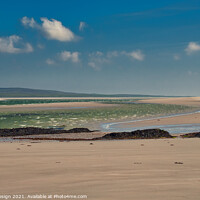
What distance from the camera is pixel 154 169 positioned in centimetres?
1020

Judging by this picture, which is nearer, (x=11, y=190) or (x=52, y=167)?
(x=11, y=190)

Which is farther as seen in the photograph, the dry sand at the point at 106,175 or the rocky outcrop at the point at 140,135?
the rocky outcrop at the point at 140,135

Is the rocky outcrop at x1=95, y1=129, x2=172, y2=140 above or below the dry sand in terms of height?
below

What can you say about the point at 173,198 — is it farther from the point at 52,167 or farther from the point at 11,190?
the point at 52,167

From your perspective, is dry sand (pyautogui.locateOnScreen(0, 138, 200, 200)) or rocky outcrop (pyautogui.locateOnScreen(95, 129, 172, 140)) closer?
dry sand (pyautogui.locateOnScreen(0, 138, 200, 200))

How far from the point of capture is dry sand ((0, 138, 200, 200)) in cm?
725

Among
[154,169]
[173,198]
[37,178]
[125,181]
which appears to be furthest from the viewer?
[154,169]

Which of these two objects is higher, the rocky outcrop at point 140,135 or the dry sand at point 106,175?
the dry sand at point 106,175

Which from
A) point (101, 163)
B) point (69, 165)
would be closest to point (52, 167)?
point (69, 165)

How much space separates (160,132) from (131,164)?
14517 mm

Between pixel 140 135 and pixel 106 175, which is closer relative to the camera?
pixel 106 175

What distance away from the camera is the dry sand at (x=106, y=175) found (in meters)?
7.25

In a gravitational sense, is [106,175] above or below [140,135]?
above

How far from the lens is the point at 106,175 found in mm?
9250
